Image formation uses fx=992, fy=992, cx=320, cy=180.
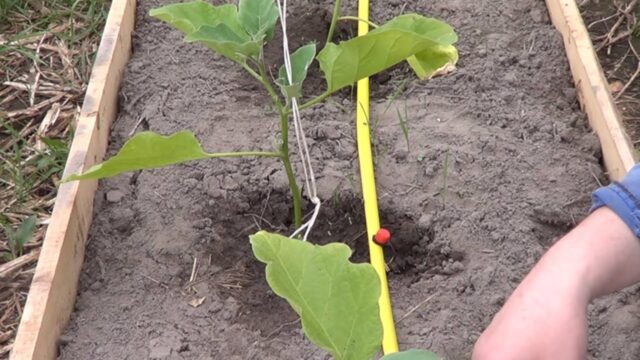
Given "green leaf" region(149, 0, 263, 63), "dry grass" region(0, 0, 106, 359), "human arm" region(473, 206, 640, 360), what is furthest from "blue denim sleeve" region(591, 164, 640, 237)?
"dry grass" region(0, 0, 106, 359)

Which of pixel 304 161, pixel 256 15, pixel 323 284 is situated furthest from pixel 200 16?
pixel 323 284

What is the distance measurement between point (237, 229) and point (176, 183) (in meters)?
0.17

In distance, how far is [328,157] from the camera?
2146mm

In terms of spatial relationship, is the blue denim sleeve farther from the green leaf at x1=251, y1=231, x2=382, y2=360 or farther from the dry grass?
the dry grass

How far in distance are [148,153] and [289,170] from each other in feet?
1.15

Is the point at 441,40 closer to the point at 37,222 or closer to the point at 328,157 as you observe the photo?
the point at 328,157

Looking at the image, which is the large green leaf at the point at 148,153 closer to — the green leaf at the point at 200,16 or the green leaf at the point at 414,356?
the green leaf at the point at 200,16

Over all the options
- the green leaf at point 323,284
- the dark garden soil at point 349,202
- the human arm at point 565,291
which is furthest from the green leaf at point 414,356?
the dark garden soil at point 349,202

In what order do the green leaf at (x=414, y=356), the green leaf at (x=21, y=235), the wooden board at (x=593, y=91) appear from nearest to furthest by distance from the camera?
the green leaf at (x=414, y=356) < the wooden board at (x=593, y=91) < the green leaf at (x=21, y=235)

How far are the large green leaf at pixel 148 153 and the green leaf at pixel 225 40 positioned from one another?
17 centimetres

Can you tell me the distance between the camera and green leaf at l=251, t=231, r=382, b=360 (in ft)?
4.02

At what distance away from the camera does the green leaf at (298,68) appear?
1675 mm

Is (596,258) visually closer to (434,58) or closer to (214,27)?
(434,58)

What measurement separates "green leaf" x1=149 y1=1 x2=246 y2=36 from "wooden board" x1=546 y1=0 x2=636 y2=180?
2.77 feet
